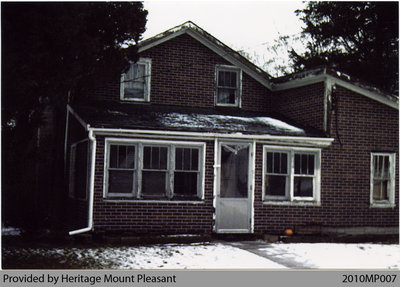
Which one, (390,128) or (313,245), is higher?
(390,128)

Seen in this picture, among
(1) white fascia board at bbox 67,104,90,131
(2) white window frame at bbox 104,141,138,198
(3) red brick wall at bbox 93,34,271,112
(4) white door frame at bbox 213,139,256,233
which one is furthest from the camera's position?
(3) red brick wall at bbox 93,34,271,112

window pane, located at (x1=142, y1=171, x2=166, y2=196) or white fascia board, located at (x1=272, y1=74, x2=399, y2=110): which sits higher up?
white fascia board, located at (x1=272, y1=74, x2=399, y2=110)

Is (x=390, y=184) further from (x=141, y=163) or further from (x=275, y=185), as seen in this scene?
(x=141, y=163)

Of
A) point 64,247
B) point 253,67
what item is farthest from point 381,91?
point 64,247

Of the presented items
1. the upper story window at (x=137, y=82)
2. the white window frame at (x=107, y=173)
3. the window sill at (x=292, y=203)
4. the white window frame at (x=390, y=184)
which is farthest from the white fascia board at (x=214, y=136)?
the upper story window at (x=137, y=82)

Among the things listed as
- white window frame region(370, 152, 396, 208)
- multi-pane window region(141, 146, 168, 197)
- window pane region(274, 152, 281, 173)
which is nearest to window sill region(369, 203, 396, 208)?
white window frame region(370, 152, 396, 208)

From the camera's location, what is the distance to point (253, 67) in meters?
18.5

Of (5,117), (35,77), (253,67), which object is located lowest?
(5,117)

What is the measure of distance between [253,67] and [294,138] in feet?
12.9

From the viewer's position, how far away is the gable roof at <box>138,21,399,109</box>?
53.3 feet

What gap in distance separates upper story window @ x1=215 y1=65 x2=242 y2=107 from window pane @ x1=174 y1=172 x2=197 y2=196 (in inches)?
149

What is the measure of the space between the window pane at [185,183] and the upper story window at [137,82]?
3324 mm

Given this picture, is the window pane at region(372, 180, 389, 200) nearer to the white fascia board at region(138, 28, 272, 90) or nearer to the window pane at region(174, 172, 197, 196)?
the white fascia board at region(138, 28, 272, 90)
